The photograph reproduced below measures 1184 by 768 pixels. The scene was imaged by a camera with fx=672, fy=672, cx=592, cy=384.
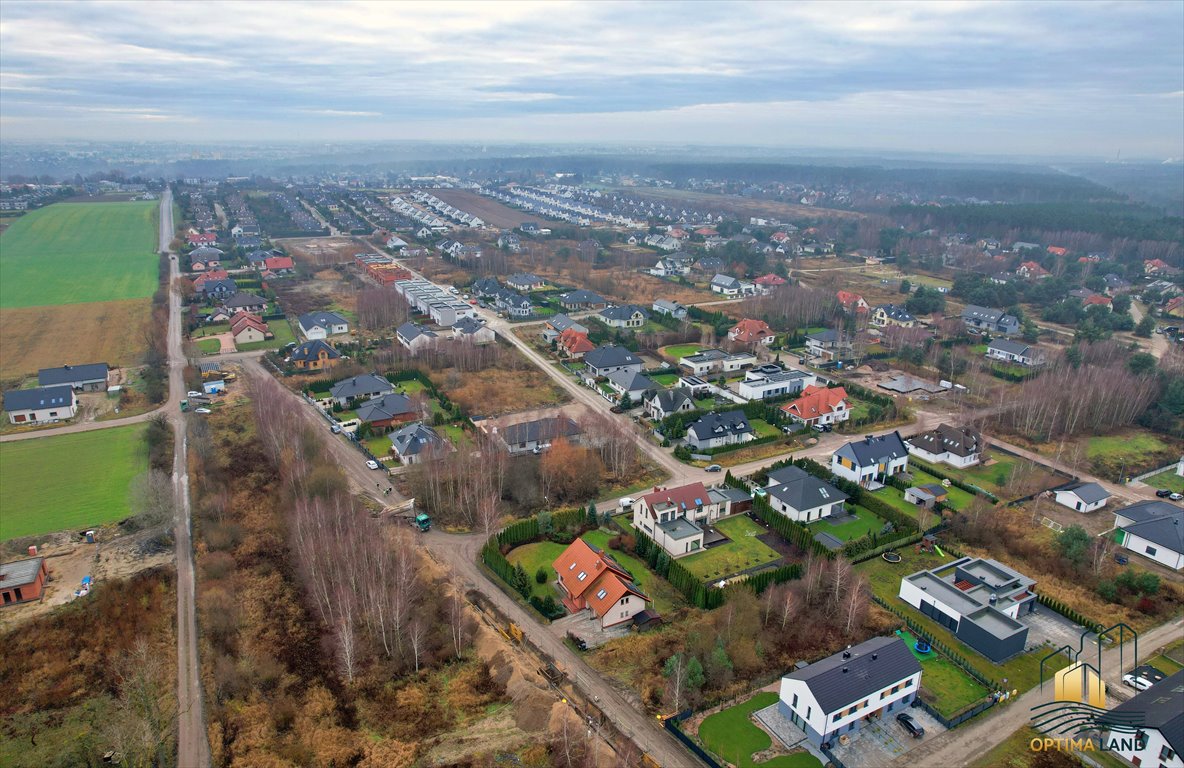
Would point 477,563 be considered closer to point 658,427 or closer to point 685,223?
point 658,427

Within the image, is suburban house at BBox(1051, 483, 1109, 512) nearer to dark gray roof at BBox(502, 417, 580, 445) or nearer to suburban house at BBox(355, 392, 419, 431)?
dark gray roof at BBox(502, 417, 580, 445)

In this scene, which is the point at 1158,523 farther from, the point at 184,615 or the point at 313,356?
the point at 313,356

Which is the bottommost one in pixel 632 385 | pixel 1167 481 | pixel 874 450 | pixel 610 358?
pixel 1167 481

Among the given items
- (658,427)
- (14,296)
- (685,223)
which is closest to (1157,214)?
(685,223)

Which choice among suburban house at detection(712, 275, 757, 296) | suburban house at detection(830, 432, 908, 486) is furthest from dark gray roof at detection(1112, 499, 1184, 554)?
suburban house at detection(712, 275, 757, 296)

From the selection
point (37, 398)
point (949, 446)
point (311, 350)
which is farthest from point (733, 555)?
point (37, 398)

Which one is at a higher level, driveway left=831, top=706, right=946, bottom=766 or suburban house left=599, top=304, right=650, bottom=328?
suburban house left=599, top=304, right=650, bottom=328
